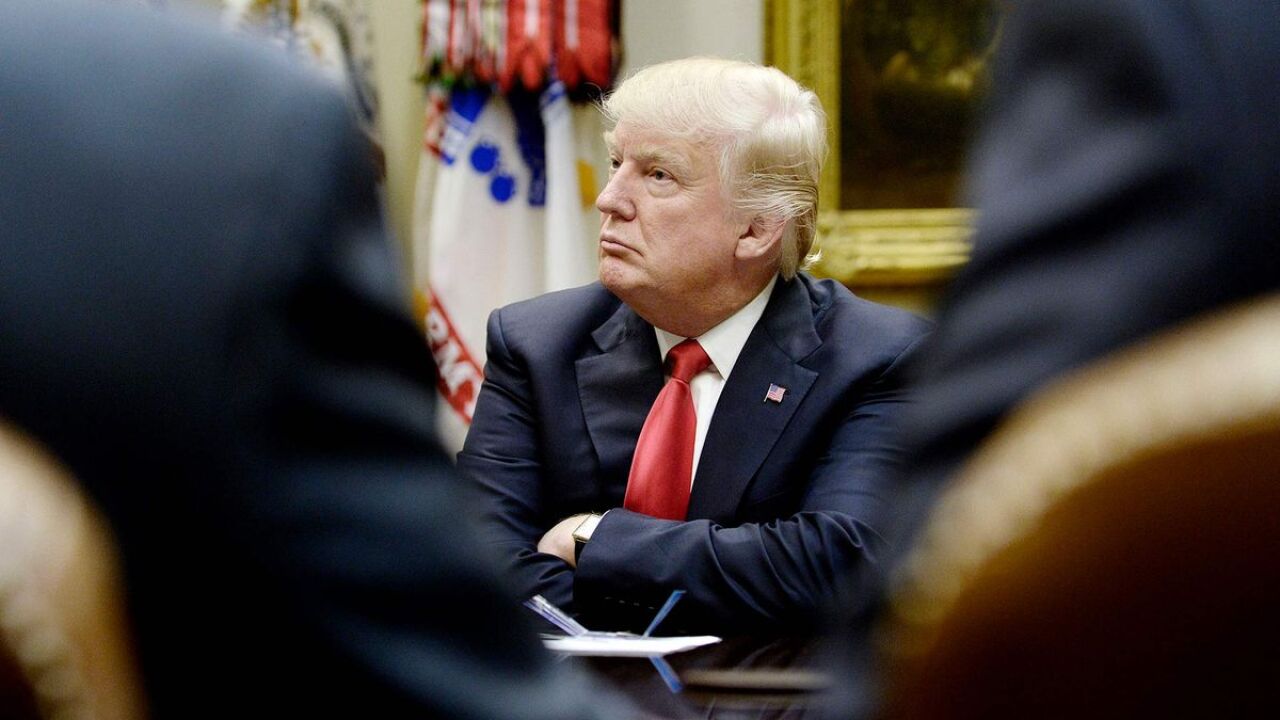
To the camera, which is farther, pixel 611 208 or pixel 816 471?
pixel 611 208

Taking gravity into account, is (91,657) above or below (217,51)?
below

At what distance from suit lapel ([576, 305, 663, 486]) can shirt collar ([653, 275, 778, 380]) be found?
3cm

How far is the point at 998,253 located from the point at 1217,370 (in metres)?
0.16

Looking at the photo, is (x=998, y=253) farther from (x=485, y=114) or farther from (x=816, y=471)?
(x=485, y=114)

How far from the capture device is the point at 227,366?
736 mm

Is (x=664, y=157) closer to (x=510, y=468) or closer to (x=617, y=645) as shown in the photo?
(x=510, y=468)

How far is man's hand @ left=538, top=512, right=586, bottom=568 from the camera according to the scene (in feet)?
7.34

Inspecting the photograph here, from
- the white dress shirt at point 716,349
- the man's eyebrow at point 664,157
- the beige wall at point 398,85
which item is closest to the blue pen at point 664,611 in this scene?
the white dress shirt at point 716,349

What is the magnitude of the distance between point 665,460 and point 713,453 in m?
0.09

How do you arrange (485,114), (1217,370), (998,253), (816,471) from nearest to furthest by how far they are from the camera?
(1217,370), (998,253), (816,471), (485,114)

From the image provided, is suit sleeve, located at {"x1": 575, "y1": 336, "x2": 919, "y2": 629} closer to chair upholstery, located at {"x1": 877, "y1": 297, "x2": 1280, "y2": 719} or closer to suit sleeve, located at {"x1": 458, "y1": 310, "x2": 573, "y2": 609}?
suit sleeve, located at {"x1": 458, "y1": 310, "x2": 573, "y2": 609}

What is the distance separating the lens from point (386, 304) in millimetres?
793

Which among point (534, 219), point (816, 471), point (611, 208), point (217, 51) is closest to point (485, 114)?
point (534, 219)

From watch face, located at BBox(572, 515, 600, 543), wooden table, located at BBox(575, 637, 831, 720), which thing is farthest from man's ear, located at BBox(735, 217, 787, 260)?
wooden table, located at BBox(575, 637, 831, 720)
